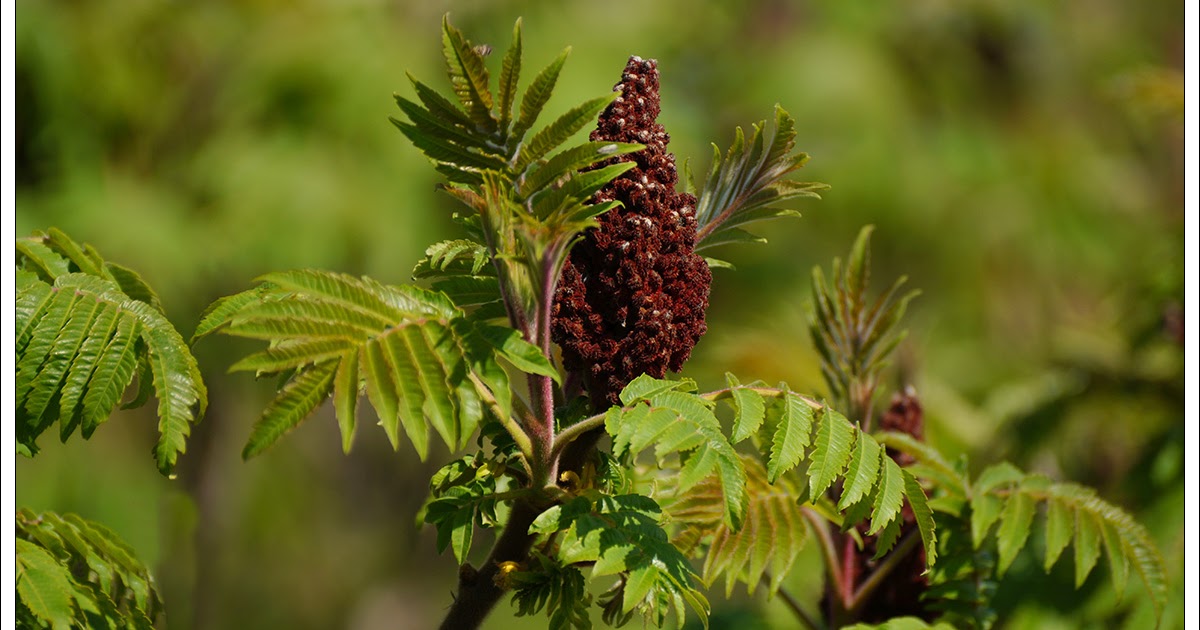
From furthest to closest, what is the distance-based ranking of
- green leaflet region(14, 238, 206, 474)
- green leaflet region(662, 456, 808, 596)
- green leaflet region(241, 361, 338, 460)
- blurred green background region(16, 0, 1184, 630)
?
1. blurred green background region(16, 0, 1184, 630)
2. green leaflet region(662, 456, 808, 596)
3. green leaflet region(14, 238, 206, 474)
4. green leaflet region(241, 361, 338, 460)

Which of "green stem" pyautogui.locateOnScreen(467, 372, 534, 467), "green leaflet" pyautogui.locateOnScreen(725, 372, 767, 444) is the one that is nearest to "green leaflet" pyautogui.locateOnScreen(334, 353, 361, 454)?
"green stem" pyautogui.locateOnScreen(467, 372, 534, 467)

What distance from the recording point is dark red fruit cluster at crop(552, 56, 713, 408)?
1.36m

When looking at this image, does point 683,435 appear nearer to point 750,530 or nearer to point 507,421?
point 507,421

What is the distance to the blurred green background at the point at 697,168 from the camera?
3.33 metres

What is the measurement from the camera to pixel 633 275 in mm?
1351

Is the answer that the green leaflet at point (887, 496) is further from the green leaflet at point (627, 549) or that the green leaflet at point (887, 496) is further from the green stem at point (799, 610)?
the green stem at point (799, 610)

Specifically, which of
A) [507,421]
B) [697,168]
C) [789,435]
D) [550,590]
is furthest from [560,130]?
[697,168]

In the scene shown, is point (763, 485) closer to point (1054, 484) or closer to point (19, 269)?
point (1054, 484)

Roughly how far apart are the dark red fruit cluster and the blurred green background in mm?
876

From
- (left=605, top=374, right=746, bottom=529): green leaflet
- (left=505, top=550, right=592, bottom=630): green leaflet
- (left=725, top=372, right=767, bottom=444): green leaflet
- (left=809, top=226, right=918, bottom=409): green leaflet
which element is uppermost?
(left=809, top=226, right=918, bottom=409): green leaflet

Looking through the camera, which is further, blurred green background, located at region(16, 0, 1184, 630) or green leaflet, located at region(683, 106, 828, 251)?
blurred green background, located at region(16, 0, 1184, 630)

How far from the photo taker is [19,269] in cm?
151

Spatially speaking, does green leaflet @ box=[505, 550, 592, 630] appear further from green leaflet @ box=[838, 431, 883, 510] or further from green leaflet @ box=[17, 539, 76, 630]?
green leaflet @ box=[17, 539, 76, 630]

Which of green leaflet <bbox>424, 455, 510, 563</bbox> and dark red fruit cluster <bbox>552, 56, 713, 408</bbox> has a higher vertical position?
dark red fruit cluster <bbox>552, 56, 713, 408</bbox>
